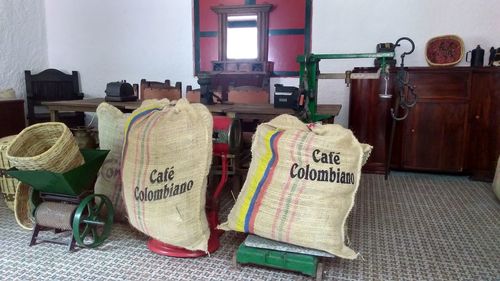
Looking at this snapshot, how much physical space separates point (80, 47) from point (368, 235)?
4601mm

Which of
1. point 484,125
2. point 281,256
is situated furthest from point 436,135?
point 281,256

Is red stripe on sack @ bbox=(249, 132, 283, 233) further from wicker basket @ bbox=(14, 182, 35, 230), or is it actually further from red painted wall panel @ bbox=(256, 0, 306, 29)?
red painted wall panel @ bbox=(256, 0, 306, 29)

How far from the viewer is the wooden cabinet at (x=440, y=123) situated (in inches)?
147

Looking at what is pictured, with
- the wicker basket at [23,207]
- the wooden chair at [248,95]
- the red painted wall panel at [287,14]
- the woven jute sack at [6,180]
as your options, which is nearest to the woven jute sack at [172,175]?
the wicker basket at [23,207]

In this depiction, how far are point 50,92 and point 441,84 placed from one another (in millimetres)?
4690

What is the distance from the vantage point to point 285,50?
458 cm

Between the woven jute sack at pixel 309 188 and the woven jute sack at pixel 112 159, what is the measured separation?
104cm

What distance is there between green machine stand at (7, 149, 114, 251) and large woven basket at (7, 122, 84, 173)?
0.06 m

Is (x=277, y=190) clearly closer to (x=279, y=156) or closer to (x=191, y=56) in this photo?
(x=279, y=156)

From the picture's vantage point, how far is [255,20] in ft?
15.0

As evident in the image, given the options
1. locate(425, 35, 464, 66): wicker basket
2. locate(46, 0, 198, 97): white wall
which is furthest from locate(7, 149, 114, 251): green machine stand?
locate(425, 35, 464, 66): wicker basket

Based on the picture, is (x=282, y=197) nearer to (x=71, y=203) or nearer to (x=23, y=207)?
(x=71, y=203)

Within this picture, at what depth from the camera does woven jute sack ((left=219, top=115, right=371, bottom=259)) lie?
192cm

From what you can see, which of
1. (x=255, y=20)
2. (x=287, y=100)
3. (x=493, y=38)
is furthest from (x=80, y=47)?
(x=493, y=38)
